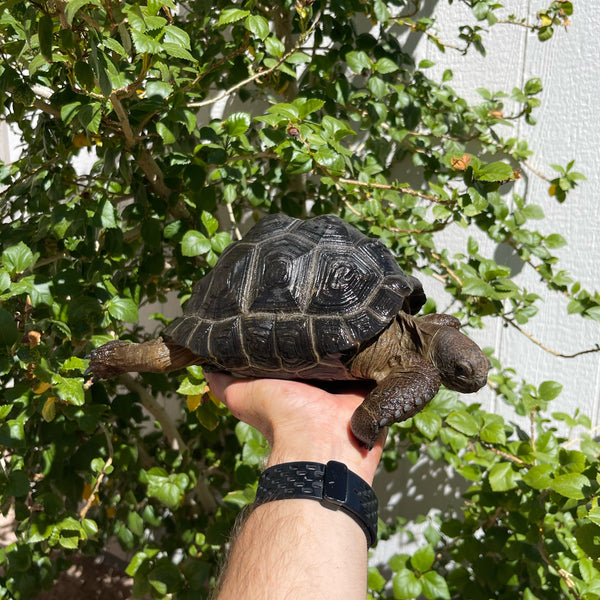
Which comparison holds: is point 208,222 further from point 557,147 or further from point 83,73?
point 557,147

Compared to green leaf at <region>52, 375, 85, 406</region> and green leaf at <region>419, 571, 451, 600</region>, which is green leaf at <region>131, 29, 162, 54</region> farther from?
green leaf at <region>419, 571, 451, 600</region>

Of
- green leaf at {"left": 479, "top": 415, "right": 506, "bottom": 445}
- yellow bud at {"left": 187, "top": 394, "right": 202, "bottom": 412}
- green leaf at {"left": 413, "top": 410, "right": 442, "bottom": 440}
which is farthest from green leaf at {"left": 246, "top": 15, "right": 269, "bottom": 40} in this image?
green leaf at {"left": 479, "top": 415, "right": 506, "bottom": 445}

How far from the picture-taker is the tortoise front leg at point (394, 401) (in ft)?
4.04

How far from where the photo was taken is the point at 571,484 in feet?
4.38

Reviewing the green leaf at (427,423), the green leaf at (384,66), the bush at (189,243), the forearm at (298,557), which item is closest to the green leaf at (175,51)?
the bush at (189,243)

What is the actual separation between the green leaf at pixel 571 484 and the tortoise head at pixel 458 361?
0.96 ft

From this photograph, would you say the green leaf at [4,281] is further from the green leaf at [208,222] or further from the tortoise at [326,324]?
the green leaf at [208,222]

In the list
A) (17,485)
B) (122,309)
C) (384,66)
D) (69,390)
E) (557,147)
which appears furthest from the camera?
(557,147)

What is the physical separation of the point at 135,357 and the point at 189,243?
0.35 m

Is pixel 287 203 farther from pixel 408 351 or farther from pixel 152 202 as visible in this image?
pixel 408 351

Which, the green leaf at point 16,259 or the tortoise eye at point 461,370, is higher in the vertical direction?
the green leaf at point 16,259

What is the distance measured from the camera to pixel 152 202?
1.70m

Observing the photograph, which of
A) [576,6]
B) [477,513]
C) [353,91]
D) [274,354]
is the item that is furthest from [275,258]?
[576,6]

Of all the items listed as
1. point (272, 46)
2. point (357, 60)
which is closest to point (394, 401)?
point (272, 46)
